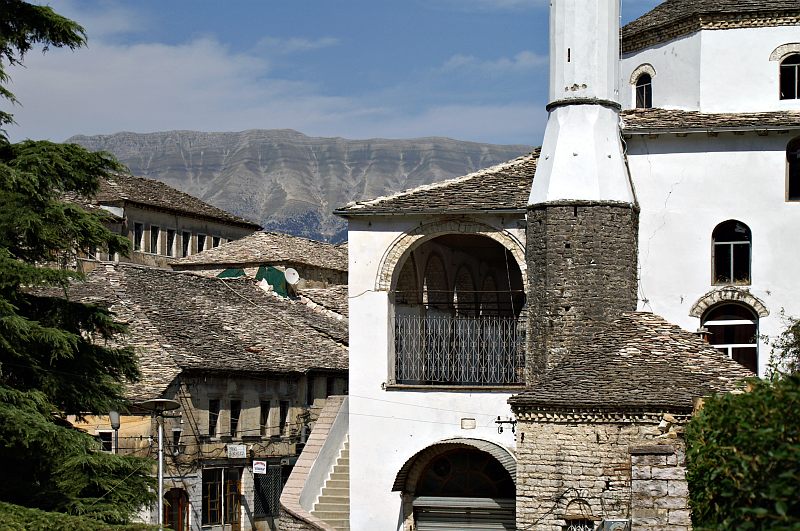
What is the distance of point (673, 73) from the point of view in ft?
101

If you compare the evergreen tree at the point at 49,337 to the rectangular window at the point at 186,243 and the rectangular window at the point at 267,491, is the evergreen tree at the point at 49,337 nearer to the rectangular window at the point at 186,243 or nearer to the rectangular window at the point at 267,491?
the rectangular window at the point at 267,491

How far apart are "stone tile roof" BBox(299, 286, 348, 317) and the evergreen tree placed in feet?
99.5

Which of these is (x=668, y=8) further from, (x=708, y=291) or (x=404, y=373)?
(x=404, y=373)

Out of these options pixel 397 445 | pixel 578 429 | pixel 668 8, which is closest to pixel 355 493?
pixel 397 445

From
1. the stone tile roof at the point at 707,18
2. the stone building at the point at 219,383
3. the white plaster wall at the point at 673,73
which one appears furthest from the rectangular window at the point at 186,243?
the stone tile roof at the point at 707,18

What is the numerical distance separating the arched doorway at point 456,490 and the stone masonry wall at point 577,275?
11.0 feet

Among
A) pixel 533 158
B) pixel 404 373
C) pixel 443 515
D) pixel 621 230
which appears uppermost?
pixel 533 158

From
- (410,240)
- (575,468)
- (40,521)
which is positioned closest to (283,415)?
(410,240)

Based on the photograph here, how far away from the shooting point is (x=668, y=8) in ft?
105

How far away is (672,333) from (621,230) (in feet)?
9.73

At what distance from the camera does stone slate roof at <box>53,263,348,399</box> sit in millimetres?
39031

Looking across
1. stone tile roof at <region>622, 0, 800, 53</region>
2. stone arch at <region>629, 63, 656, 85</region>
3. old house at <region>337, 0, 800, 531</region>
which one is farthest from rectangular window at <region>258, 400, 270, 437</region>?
stone tile roof at <region>622, 0, 800, 53</region>

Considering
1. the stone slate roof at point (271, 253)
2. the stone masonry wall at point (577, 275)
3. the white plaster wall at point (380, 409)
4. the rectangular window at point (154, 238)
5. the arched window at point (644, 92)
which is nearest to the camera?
the stone masonry wall at point (577, 275)

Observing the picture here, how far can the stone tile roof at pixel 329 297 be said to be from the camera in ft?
169
